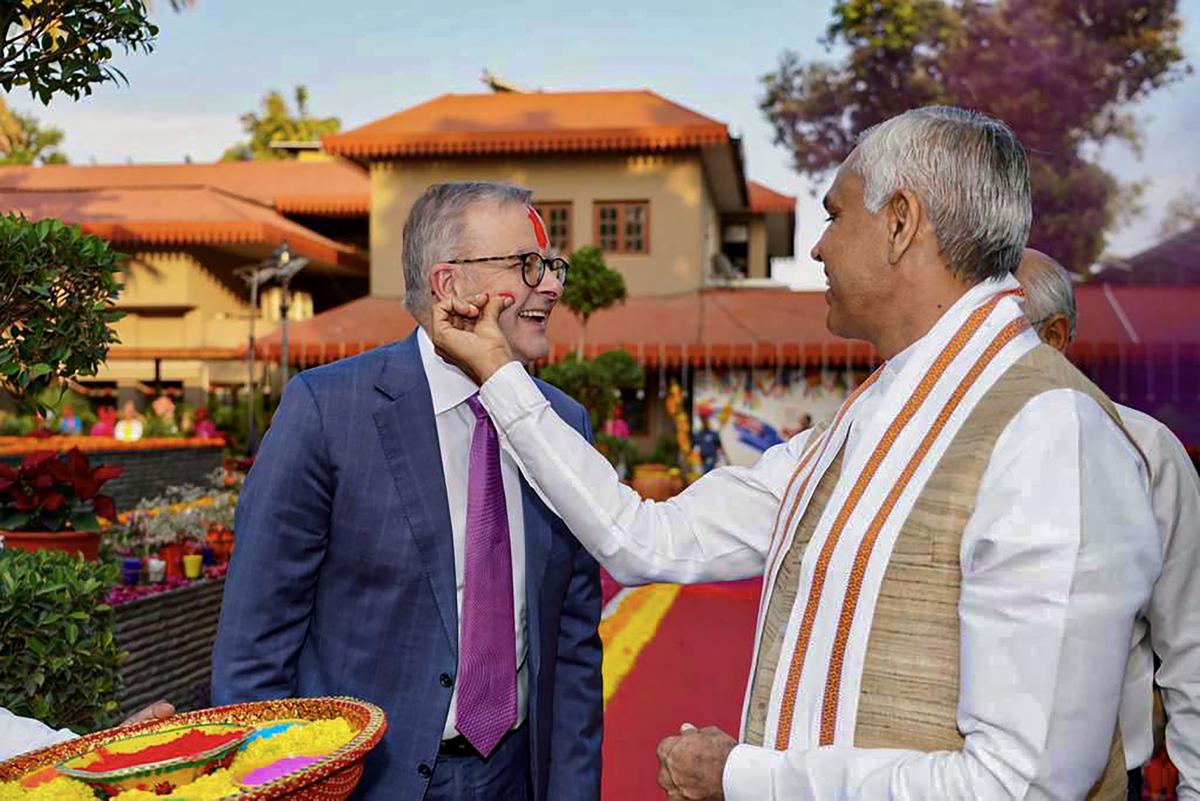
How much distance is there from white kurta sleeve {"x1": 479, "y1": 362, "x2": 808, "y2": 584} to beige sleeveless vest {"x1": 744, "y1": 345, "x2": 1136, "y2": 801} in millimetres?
653

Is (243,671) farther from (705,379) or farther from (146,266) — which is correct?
(146,266)

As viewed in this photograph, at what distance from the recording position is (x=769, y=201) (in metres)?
31.8

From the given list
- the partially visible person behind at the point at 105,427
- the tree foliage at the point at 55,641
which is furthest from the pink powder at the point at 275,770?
the partially visible person behind at the point at 105,427

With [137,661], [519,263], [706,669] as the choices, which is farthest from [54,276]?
[706,669]

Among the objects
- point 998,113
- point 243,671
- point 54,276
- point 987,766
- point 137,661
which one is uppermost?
point 998,113

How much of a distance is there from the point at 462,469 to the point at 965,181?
4.35ft

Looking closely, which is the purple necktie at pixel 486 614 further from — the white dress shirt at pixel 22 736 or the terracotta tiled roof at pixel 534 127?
the terracotta tiled roof at pixel 534 127

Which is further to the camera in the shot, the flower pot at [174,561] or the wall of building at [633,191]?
the wall of building at [633,191]

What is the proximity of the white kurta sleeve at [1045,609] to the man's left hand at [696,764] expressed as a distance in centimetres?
28

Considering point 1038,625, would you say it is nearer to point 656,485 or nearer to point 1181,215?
point 1181,215

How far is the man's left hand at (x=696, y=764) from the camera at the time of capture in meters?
2.02

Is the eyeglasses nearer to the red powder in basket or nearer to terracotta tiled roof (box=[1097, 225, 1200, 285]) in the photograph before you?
the red powder in basket

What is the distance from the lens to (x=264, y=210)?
3105 centimetres

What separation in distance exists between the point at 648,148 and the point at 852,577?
2363cm
